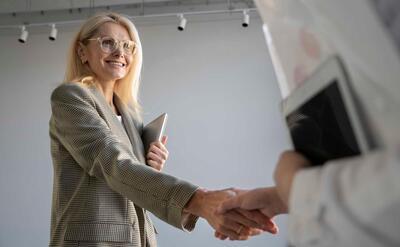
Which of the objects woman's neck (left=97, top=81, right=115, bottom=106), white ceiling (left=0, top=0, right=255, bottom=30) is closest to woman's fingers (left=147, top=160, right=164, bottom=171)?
woman's neck (left=97, top=81, right=115, bottom=106)

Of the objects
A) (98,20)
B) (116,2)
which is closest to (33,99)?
(116,2)

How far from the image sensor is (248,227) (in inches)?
49.8

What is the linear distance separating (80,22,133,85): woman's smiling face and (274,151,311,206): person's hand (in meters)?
1.26

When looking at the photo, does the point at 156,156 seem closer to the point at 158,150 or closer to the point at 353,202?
the point at 158,150

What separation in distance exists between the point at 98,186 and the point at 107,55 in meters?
0.55

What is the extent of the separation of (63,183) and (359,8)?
1.14 meters

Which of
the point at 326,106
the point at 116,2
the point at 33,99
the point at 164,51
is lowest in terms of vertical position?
the point at 326,106

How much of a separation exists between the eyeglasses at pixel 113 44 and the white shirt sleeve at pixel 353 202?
1.38 m

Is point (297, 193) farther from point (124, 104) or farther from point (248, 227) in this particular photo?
point (124, 104)

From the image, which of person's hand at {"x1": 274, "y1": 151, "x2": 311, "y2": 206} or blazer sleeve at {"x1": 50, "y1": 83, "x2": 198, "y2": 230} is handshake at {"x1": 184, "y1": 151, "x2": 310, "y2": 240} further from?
person's hand at {"x1": 274, "y1": 151, "x2": 311, "y2": 206}

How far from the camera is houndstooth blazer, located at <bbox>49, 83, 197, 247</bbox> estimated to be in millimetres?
1280

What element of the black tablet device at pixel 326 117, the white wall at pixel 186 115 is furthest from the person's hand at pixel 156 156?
the white wall at pixel 186 115

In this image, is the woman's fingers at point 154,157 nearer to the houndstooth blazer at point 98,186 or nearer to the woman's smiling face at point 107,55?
the houndstooth blazer at point 98,186

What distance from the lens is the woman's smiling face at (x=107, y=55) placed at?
5.57 feet
